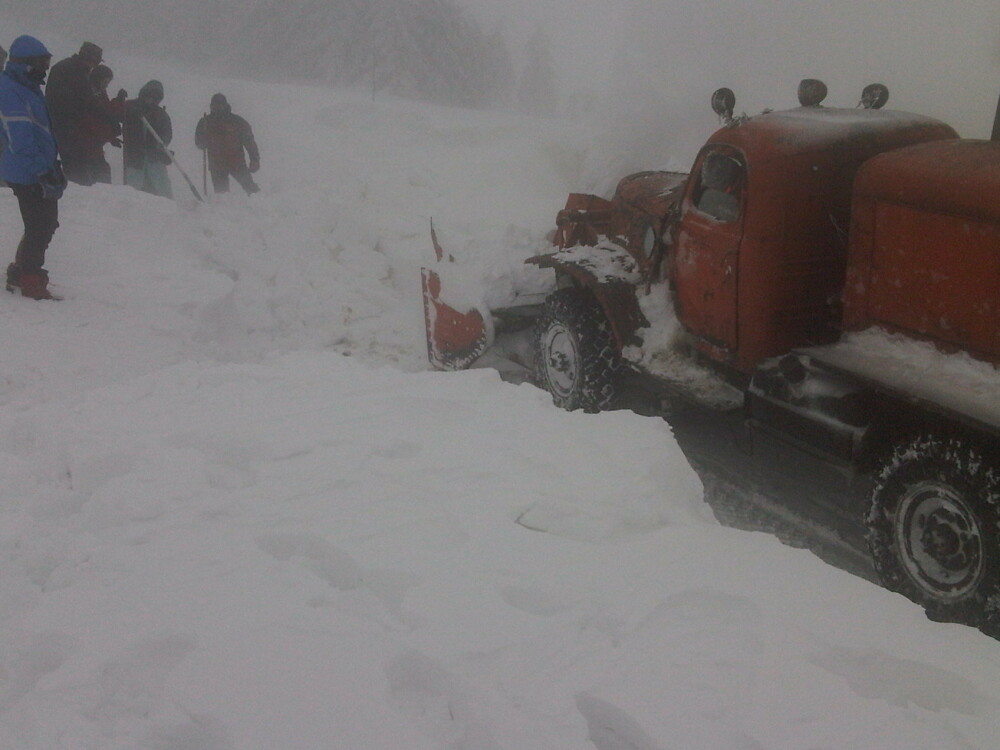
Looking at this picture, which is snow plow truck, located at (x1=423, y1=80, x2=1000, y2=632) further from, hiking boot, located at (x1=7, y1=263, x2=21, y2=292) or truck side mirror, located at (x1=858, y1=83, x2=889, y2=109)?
hiking boot, located at (x1=7, y1=263, x2=21, y2=292)

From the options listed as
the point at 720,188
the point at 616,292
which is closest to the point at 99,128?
the point at 616,292

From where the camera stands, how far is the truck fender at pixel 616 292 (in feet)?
17.6

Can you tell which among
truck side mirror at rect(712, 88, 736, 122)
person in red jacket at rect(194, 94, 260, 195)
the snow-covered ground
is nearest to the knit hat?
person in red jacket at rect(194, 94, 260, 195)

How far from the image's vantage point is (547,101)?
50.8m

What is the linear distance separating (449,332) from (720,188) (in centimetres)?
267

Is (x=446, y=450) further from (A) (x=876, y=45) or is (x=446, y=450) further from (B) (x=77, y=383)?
(A) (x=876, y=45)

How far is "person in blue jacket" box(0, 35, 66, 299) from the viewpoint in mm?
6094

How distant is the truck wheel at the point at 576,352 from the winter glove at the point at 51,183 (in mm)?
3927

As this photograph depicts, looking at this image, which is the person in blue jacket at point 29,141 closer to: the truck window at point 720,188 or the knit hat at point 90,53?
the knit hat at point 90,53

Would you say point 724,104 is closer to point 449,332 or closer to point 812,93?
point 812,93

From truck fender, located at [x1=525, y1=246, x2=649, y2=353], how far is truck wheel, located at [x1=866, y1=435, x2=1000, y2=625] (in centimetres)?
208

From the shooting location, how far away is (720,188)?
15.2 feet

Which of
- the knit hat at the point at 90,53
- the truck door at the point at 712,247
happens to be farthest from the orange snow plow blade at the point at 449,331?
the knit hat at the point at 90,53

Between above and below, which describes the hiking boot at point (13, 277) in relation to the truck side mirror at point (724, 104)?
below
